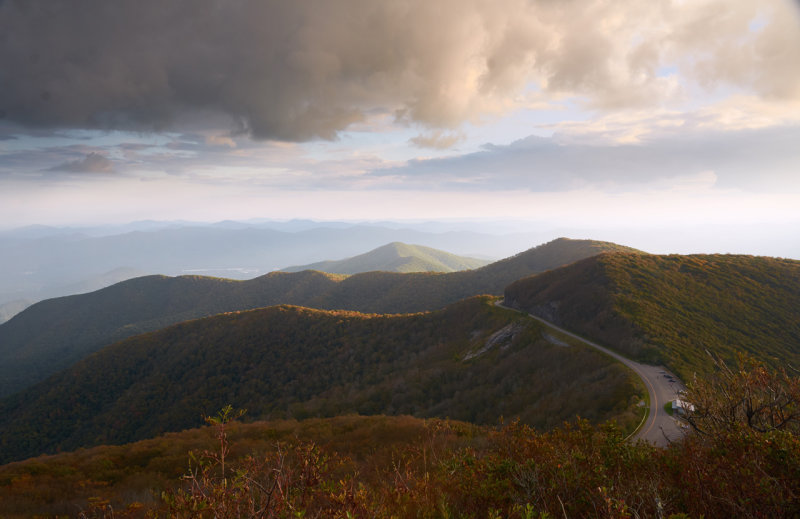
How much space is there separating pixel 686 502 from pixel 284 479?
23.4 ft

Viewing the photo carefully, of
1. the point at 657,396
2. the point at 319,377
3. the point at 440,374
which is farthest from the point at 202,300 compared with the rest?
the point at 657,396

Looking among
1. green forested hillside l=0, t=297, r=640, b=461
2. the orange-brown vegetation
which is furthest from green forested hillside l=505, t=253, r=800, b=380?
the orange-brown vegetation

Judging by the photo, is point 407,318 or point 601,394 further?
point 407,318

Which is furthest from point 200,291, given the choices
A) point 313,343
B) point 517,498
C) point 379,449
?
point 517,498

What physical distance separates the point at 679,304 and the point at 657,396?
870 inches

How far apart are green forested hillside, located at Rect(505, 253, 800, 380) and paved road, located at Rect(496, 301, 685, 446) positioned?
1278 mm

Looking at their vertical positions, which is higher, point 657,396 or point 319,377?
point 657,396

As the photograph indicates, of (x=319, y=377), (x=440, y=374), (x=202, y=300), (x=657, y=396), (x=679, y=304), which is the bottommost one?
(x=319, y=377)

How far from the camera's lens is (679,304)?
37.6m

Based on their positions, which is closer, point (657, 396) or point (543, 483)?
point (543, 483)

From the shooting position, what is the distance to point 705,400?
830 centimetres

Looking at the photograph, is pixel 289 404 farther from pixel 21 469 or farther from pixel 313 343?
pixel 21 469

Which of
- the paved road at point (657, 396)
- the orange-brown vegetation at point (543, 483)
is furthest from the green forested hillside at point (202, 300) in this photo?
the orange-brown vegetation at point (543, 483)

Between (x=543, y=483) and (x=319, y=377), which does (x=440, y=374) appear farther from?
(x=543, y=483)
